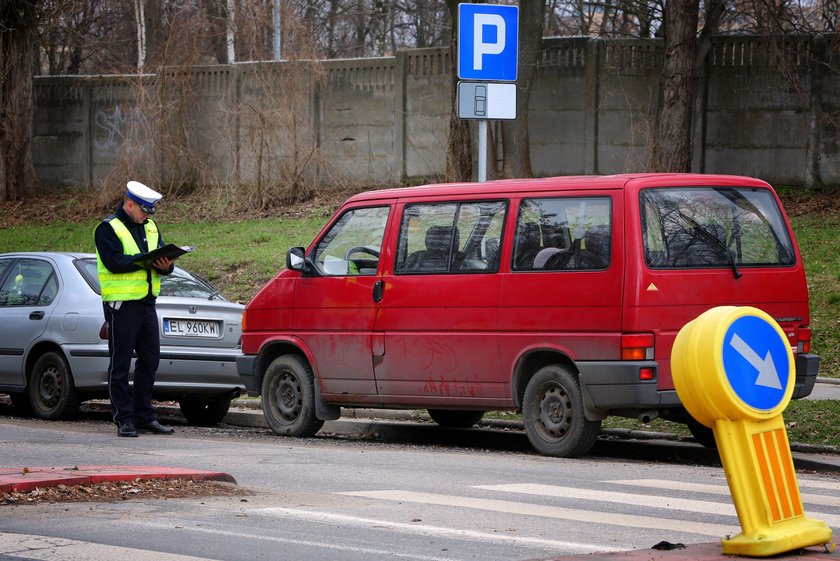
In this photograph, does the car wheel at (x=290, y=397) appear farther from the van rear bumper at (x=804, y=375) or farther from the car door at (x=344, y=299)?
the van rear bumper at (x=804, y=375)

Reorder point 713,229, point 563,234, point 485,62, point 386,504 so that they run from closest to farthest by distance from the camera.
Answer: point 386,504 → point 713,229 → point 563,234 → point 485,62

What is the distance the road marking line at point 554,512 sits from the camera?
7258 mm

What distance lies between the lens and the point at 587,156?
24094 mm

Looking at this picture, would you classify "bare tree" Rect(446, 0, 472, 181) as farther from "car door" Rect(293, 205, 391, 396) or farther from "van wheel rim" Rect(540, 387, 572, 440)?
"van wheel rim" Rect(540, 387, 572, 440)

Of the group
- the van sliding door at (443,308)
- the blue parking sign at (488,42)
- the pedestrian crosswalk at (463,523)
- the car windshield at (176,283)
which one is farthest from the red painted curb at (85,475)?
the blue parking sign at (488,42)

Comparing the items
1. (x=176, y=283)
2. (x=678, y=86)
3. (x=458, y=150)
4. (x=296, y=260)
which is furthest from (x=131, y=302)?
(x=458, y=150)

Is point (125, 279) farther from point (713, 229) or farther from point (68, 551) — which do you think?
point (68, 551)

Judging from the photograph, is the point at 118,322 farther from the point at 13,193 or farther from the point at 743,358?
the point at 13,193

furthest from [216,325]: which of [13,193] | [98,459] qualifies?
[13,193]

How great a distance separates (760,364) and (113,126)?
26.0 meters

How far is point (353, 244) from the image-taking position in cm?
1183

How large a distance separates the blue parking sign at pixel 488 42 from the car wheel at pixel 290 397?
304 centimetres

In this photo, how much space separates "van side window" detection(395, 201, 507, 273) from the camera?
10828 millimetres

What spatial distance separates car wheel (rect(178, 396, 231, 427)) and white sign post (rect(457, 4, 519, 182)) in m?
3.27
